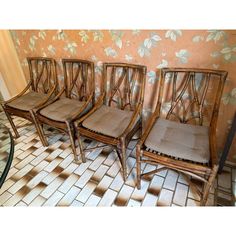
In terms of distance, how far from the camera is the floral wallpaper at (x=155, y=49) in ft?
3.72

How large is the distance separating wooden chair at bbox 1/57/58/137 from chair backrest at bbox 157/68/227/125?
3.95 feet

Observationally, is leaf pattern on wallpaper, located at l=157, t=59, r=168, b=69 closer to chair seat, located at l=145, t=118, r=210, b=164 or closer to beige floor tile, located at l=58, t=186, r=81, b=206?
chair seat, located at l=145, t=118, r=210, b=164

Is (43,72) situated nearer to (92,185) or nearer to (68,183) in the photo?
(68,183)

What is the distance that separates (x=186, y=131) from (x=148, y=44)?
0.72 m

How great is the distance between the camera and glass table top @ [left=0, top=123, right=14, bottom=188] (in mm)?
1000

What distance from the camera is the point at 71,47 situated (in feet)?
5.50

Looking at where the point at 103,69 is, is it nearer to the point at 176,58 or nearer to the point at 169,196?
the point at 176,58

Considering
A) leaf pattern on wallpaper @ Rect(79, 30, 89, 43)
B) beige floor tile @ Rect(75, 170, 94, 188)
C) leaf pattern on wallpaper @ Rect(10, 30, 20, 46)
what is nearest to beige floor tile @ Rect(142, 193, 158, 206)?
beige floor tile @ Rect(75, 170, 94, 188)

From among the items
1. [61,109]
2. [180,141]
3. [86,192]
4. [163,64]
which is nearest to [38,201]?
[86,192]

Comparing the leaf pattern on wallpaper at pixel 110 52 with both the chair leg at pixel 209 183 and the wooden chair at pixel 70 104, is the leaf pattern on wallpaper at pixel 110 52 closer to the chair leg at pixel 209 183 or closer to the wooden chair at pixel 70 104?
the wooden chair at pixel 70 104

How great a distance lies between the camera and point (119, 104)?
1712 mm

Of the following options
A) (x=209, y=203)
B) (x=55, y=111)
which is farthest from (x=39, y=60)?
(x=209, y=203)
